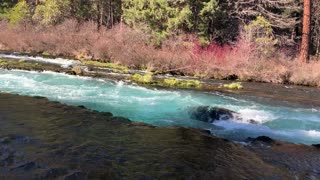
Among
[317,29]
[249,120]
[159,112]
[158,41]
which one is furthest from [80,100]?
[317,29]

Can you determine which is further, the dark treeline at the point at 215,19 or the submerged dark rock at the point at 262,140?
the dark treeline at the point at 215,19

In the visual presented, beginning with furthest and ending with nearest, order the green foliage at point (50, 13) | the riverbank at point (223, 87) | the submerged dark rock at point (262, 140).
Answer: the green foliage at point (50, 13) → the riverbank at point (223, 87) → the submerged dark rock at point (262, 140)

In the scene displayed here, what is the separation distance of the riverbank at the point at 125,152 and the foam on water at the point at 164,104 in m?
1.62

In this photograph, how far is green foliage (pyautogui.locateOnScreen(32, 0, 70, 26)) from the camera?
42.9 meters

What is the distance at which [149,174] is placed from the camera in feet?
23.1

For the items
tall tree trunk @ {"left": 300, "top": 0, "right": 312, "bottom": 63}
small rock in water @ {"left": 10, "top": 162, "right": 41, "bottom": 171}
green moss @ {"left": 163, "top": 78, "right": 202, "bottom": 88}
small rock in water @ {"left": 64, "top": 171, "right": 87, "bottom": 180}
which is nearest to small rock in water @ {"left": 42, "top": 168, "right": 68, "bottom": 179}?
small rock in water @ {"left": 64, "top": 171, "right": 87, "bottom": 180}

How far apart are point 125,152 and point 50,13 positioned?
124ft

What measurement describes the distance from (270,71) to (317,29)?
2196 centimetres

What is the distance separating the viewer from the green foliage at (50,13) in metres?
42.9

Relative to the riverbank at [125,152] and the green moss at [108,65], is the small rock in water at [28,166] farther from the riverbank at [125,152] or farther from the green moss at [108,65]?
the green moss at [108,65]

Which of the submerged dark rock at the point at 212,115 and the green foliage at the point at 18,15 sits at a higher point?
the green foliage at the point at 18,15

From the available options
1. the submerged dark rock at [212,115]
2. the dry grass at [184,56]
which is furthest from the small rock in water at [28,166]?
the dry grass at [184,56]

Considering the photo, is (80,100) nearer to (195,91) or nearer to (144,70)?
(195,91)

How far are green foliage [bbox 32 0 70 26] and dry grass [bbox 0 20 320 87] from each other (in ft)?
28.9
